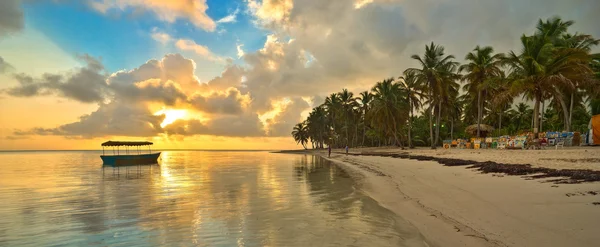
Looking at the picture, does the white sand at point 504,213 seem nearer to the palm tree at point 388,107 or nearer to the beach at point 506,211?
the beach at point 506,211

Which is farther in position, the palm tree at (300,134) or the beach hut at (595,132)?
the palm tree at (300,134)

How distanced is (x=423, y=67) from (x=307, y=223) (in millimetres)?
40227

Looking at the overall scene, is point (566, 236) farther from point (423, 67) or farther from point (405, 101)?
point (405, 101)

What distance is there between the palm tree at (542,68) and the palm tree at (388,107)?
905 inches

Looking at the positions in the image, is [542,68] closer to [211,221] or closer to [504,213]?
[504,213]

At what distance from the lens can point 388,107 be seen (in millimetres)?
52312

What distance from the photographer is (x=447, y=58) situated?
1683 inches

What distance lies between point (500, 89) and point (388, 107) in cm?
1612

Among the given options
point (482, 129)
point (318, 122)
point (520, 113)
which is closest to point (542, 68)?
point (482, 129)

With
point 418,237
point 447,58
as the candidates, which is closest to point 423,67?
point 447,58

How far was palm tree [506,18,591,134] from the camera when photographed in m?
26.5

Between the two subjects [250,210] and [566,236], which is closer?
[566,236]

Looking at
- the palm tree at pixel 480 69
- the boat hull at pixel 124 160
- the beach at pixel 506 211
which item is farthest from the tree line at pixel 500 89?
the boat hull at pixel 124 160

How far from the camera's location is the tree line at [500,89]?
2755 centimetres
